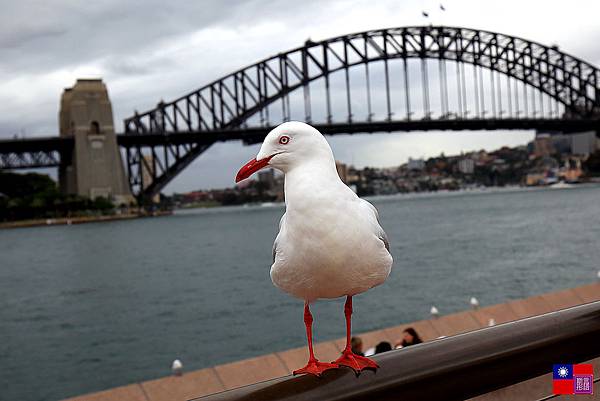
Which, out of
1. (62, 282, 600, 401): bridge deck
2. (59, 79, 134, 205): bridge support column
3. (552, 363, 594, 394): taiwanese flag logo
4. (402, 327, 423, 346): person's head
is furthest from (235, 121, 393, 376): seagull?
(59, 79, 134, 205): bridge support column

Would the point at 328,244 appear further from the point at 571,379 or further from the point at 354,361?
the point at 571,379

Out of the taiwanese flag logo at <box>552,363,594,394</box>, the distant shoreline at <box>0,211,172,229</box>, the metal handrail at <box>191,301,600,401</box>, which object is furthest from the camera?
the distant shoreline at <box>0,211,172,229</box>

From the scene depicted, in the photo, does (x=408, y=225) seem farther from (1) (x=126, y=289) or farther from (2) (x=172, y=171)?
(1) (x=126, y=289)

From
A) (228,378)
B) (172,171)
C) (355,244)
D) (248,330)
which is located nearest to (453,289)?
(248,330)

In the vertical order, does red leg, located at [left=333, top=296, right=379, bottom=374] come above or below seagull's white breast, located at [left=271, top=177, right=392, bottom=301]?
below

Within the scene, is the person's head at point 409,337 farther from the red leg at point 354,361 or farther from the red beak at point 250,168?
the red beak at point 250,168

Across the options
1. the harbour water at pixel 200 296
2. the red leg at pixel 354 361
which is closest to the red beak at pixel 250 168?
the red leg at pixel 354 361

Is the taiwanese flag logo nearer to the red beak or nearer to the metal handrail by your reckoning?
the metal handrail
